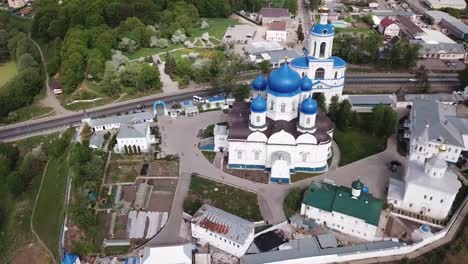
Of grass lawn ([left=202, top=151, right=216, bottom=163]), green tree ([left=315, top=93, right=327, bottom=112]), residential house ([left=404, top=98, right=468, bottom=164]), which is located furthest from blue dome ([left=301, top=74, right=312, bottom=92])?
grass lawn ([left=202, top=151, right=216, bottom=163])

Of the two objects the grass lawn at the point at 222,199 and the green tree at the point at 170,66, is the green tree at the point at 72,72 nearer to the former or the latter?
the green tree at the point at 170,66

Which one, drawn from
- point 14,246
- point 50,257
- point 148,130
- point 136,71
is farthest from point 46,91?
point 50,257

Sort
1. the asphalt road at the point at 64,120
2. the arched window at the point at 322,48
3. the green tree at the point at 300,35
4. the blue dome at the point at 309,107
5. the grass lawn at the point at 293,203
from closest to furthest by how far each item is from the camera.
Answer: the grass lawn at the point at 293,203
the blue dome at the point at 309,107
the arched window at the point at 322,48
the asphalt road at the point at 64,120
the green tree at the point at 300,35

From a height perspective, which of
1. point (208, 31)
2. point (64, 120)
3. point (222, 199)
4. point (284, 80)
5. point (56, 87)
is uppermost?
point (284, 80)

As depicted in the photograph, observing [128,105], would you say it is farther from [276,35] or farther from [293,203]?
[276,35]

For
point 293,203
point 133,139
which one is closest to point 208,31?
point 133,139

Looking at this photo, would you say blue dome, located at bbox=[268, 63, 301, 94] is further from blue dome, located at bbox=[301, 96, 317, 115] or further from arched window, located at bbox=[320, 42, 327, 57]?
arched window, located at bbox=[320, 42, 327, 57]

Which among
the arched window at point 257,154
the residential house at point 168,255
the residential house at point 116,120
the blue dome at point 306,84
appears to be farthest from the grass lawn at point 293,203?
the residential house at point 116,120
